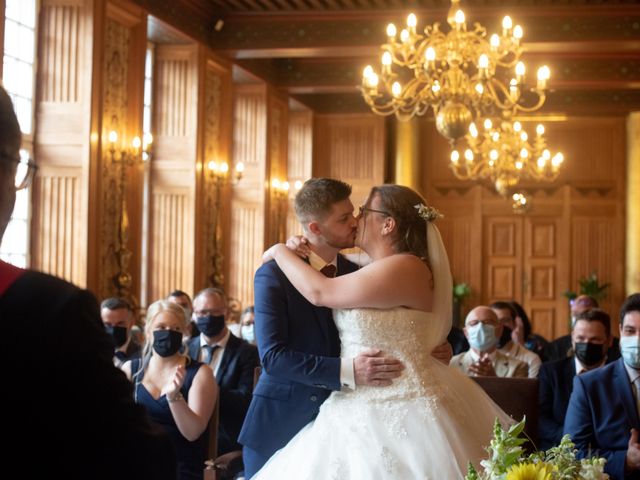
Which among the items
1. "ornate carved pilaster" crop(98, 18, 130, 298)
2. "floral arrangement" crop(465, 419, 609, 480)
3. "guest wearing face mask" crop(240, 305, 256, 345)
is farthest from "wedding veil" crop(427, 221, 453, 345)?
"ornate carved pilaster" crop(98, 18, 130, 298)

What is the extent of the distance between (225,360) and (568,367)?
2.16 meters

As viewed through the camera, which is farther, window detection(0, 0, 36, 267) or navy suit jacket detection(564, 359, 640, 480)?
window detection(0, 0, 36, 267)

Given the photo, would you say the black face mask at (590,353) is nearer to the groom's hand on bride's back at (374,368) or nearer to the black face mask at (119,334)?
the groom's hand on bride's back at (374,368)

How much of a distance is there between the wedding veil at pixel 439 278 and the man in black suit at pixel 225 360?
7.60 ft

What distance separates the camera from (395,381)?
12.3ft

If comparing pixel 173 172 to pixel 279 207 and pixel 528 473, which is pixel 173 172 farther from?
pixel 528 473

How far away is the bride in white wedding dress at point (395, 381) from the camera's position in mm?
3551

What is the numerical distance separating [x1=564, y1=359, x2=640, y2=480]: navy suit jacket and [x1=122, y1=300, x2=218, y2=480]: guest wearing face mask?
68.6 inches

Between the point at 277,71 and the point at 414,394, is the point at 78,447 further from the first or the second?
the point at 277,71

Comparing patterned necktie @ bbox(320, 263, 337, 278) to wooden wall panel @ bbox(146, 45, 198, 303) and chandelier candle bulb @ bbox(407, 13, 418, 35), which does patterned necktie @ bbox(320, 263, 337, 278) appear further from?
wooden wall panel @ bbox(146, 45, 198, 303)

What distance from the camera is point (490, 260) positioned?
819 inches

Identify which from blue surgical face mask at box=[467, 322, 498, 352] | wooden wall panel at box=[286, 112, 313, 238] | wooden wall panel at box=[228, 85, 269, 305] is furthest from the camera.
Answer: wooden wall panel at box=[286, 112, 313, 238]

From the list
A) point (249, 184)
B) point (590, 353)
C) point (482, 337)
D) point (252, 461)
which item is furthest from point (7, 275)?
point (249, 184)

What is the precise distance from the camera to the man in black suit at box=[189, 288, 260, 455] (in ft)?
19.4
